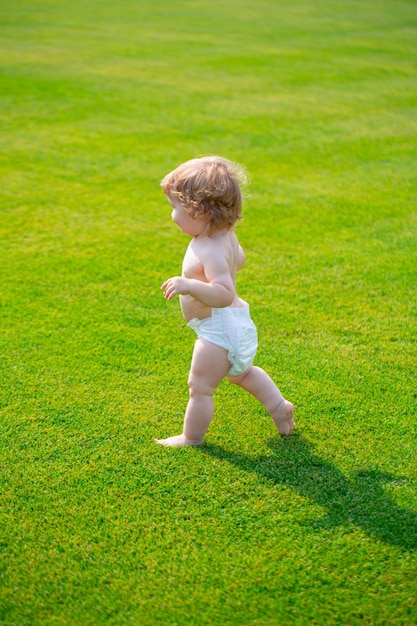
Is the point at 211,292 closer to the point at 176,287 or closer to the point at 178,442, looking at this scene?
the point at 176,287

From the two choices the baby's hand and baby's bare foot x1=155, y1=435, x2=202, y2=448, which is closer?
the baby's hand

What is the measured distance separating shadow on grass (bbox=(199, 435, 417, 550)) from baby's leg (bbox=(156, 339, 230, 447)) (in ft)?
0.46

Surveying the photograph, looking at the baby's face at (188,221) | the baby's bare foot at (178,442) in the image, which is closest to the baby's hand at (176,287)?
the baby's face at (188,221)

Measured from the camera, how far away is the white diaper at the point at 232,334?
10.2 feet

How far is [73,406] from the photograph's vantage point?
3.55 meters

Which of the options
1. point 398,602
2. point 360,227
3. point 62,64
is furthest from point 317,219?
point 62,64

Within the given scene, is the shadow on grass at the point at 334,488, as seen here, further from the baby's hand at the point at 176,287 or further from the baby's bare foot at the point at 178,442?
→ the baby's hand at the point at 176,287

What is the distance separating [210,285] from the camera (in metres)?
2.95

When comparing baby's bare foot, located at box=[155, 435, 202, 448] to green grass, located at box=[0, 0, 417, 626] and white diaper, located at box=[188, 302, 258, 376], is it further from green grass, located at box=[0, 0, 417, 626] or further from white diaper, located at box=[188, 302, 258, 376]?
white diaper, located at box=[188, 302, 258, 376]

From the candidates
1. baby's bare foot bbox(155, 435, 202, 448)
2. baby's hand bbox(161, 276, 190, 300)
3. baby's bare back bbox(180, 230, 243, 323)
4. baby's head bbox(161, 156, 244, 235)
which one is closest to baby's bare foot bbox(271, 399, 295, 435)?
baby's bare foot bbox(155, 435, 202, 448)

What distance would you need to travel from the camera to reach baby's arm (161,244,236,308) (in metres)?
2.91

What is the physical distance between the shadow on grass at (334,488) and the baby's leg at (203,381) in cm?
14

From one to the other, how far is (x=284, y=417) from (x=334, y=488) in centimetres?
45

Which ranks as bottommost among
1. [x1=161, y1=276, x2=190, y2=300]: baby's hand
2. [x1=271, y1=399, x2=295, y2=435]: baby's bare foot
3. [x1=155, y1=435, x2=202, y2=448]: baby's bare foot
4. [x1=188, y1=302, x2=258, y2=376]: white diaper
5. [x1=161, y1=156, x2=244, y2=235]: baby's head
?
[x1=155, y1=435, x2=202, y2=448]: baby's bare foot
